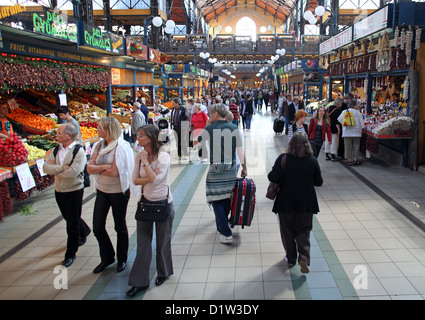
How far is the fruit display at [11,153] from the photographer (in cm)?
573

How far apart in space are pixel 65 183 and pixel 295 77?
23.0m

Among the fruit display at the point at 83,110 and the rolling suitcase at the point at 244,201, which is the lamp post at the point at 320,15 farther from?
the rolling suitcase at the point at 244,201

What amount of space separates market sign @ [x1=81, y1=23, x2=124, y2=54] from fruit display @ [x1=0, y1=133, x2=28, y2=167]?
3.51 metres

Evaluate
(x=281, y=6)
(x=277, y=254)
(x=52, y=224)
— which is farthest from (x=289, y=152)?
(x=281, y=6)

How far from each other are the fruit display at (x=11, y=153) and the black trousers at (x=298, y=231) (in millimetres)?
4124

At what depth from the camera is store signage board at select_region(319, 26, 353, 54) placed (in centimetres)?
1112

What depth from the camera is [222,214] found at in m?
4.62

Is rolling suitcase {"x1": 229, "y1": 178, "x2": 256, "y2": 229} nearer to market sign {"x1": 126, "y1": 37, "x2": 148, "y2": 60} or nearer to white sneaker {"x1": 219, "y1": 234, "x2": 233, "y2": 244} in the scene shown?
white sneaker {"x1": 219, "y1": 234, "x2": 233, "y2": 244}

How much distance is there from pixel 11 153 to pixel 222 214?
3.40 metres

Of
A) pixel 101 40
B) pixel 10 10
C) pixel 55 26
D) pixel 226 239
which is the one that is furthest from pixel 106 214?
pixel 101 40

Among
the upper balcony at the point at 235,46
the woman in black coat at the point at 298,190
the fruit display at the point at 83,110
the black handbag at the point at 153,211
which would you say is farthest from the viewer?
the upper balcony at the point at 235,46

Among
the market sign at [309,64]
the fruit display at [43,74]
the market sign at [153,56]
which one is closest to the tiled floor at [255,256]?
the fruit display at [43,74]

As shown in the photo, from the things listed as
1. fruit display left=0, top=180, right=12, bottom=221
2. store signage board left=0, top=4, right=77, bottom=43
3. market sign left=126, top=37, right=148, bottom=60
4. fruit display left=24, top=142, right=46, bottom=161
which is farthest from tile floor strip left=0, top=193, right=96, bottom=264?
market sign left=126, top=37, right=148, bottom=60

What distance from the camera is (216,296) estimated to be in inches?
139
